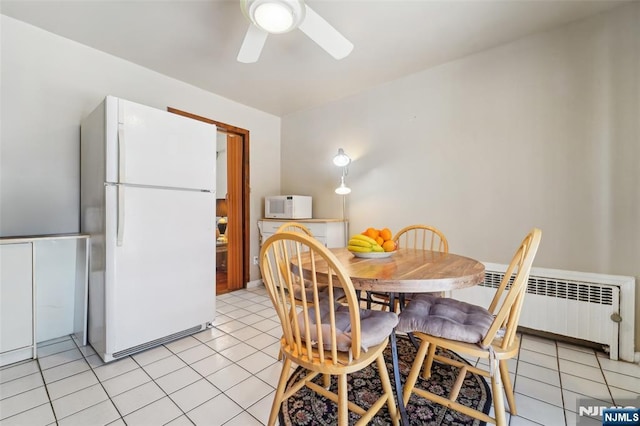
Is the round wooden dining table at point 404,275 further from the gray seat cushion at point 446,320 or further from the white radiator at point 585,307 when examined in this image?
the white radiator at point 585,307

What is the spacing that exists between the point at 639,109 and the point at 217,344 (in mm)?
3407

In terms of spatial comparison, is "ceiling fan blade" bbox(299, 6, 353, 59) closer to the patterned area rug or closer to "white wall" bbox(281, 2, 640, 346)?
"white wall" bbox(281, 2, 640, 346)

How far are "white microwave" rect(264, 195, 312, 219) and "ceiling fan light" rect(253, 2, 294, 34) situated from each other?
2008 millimetres

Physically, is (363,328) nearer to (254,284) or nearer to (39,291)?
(39,291)

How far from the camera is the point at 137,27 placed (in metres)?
2.12

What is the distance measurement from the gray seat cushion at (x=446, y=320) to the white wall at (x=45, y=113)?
2714 millimetres

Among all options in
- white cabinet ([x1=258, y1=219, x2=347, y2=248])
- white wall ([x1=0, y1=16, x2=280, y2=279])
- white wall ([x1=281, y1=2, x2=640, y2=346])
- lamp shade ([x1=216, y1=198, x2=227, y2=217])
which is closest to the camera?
white wall ([x1=281, y1=2, x2=640, y2=346])

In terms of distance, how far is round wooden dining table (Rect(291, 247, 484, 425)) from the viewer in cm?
110

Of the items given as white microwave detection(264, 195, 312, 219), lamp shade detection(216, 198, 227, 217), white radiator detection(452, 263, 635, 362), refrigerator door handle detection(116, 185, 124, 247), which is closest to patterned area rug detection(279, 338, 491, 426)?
white radiator detection(452, 263, 635, 362)

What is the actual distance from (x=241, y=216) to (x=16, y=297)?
213 centimetres

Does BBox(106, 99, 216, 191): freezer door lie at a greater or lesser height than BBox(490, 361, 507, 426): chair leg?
greater

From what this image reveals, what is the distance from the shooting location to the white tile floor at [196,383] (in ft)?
4.57

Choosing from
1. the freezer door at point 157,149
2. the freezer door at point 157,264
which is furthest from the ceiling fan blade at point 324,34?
the freezer door at point 157,264

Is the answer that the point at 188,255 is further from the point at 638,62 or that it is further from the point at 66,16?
the point at 638,62
